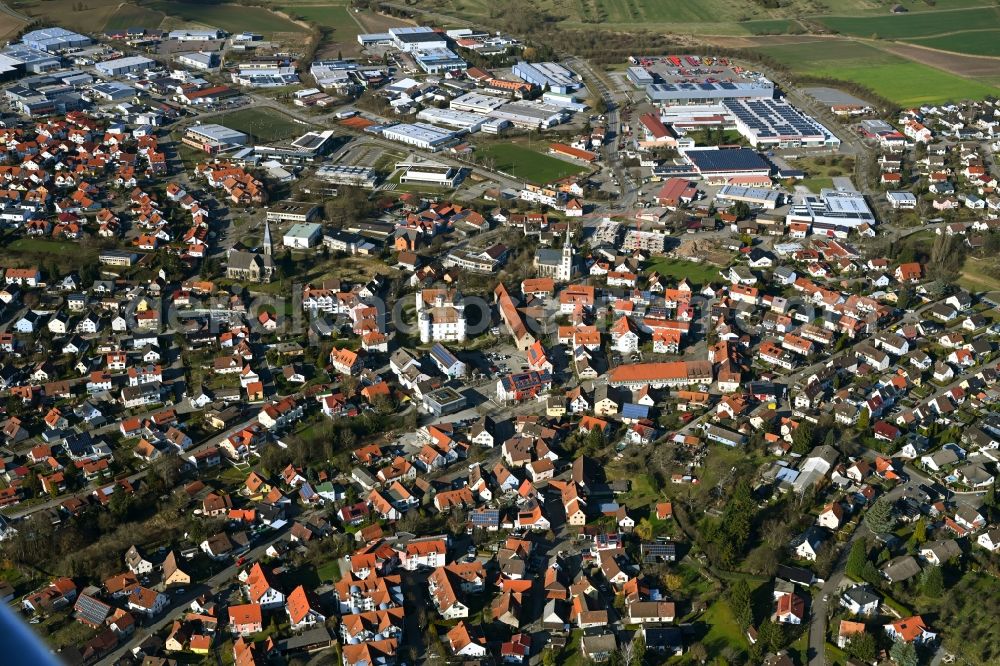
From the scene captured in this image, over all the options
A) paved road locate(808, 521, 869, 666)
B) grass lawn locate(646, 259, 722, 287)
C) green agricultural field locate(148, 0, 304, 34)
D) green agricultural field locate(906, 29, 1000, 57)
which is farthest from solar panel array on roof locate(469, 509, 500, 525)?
green agricultural field locate(906, 29, 1000, 57)

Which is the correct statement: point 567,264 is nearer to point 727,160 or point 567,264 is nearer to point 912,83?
point 727,160

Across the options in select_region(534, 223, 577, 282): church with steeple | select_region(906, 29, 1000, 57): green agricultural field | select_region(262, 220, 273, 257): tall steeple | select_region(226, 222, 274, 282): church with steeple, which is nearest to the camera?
select_region(226, 222, 274, 282): church with steeple

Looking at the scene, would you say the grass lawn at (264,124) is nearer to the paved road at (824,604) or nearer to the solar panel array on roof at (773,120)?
the solar panel array on roof at (773,120)

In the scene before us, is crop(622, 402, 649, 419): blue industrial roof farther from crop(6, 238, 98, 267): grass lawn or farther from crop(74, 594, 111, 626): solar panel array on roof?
crop(6, 238, 98, 267): grass lawn

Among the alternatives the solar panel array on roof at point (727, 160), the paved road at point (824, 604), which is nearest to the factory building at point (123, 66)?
the solar panel array on roof at point (727, 160)

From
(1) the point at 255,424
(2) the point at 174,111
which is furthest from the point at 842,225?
(2) the point at 174,111
